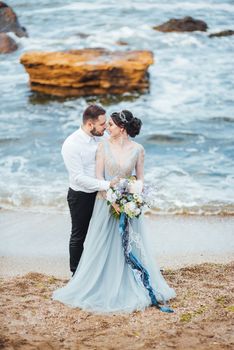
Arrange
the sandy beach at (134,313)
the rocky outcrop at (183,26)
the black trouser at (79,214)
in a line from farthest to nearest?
the rocky outcrop at (183,26), the black trouser at (79,214), the sandy beach at (134,313)

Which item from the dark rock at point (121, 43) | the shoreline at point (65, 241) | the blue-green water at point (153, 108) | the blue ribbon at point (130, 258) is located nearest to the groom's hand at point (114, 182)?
the blue ribbon at point (130, 258)

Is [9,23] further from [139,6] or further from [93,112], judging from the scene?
[93,112]

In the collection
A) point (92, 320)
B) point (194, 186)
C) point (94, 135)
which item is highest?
point (94, 135)

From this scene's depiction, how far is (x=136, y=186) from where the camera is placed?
5.73 meters

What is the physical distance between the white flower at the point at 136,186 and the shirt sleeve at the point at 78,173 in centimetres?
26

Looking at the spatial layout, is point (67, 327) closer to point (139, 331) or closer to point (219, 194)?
point (139, 331)

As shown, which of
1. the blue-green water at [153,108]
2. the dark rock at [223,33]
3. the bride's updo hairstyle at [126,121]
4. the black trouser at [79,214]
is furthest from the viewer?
the dark rock at [223,33]

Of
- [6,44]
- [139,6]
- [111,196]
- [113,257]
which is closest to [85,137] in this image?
[111,196]

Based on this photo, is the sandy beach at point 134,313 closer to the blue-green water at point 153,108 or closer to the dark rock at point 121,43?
the blue-green water at point 153,108

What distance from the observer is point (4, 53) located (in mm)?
21453

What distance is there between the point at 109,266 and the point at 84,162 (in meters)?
0.97

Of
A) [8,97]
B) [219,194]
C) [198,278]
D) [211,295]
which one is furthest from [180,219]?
[8,97]

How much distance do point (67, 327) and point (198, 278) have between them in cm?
187

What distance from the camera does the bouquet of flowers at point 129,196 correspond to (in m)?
5.72
